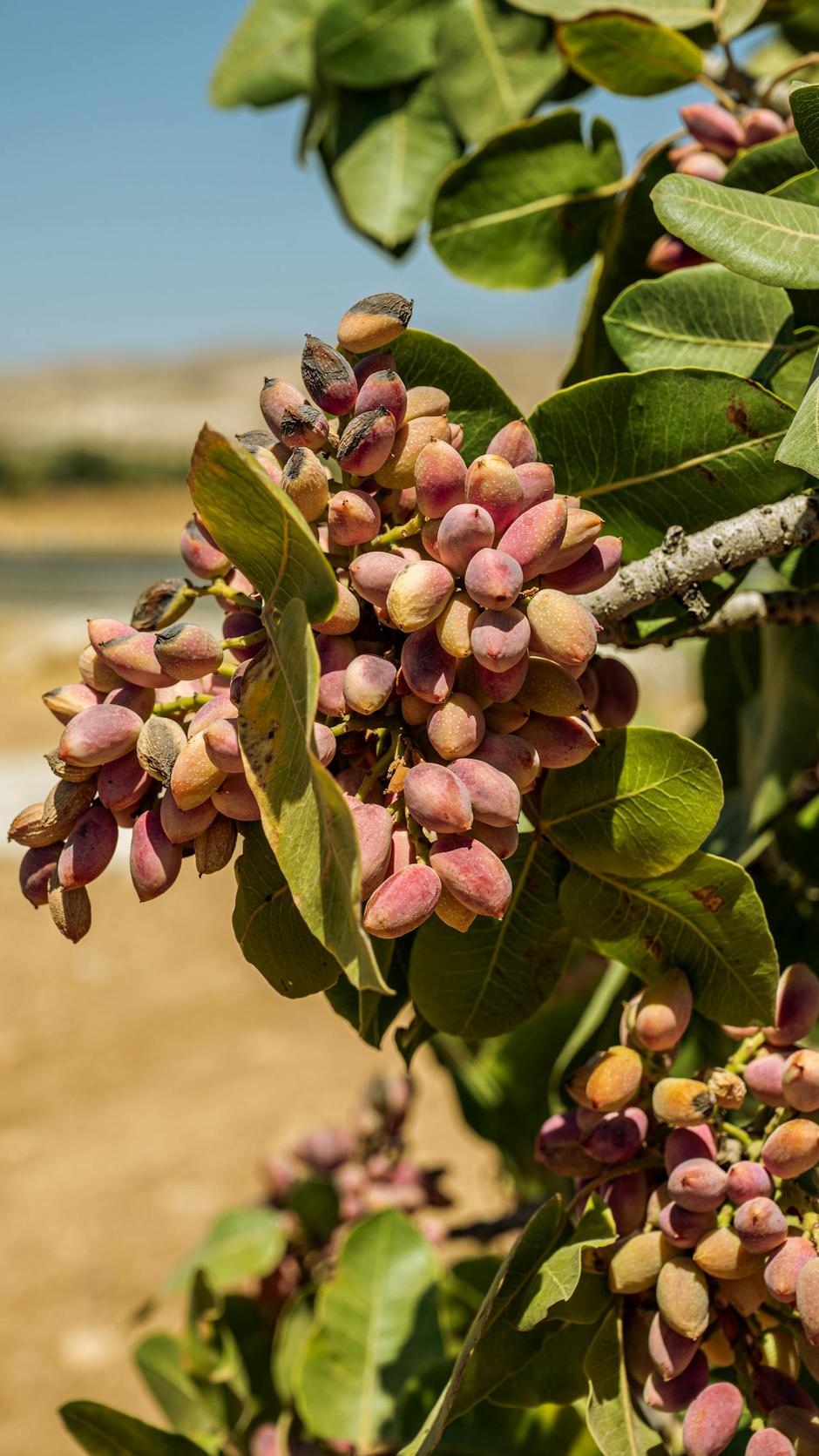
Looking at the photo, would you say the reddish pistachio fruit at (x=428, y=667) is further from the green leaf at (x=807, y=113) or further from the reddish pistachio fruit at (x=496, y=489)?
the green leaf at (x=807, y=113)

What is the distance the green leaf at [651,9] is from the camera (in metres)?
0.99

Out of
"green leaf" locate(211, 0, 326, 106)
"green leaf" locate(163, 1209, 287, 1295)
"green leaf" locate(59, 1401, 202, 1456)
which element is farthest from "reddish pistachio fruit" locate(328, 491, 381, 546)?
"green leaf" locate(163, 1209, 287, 1295)

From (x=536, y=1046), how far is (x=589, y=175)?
886 mm

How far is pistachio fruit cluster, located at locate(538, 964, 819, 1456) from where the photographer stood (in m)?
0.62

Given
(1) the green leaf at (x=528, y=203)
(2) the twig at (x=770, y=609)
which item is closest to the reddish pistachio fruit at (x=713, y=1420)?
(2) the twig at (x=770, y=609)

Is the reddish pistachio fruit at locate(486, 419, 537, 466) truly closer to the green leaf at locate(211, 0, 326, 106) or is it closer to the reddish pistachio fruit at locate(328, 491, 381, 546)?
the reddish pistachio fruit at locate(328, 491, 381, 546)

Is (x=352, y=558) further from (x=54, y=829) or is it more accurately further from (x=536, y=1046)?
(x=536, y=1046)

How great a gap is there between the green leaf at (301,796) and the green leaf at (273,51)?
99 centimetres

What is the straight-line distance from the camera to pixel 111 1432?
0.84 metres

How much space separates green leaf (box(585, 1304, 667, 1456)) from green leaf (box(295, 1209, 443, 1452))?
471 mm

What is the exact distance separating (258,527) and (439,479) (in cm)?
9

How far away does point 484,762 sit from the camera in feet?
1.74

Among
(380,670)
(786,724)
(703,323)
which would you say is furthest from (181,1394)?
(703,323)

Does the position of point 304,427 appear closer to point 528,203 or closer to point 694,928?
point 694,928
